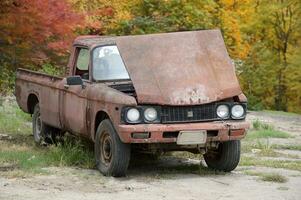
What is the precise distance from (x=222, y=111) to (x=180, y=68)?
30.5 inches

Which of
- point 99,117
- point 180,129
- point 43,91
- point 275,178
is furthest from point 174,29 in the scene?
point 180,129

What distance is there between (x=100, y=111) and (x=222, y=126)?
1611 millimetres

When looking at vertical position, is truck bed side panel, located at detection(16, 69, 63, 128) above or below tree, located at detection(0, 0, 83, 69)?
below

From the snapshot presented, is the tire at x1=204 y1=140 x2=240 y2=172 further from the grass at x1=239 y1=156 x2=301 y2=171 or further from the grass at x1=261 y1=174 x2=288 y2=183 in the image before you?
the grass at x1=239 y1=156 x2=301 y2=171

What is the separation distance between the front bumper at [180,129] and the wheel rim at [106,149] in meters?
0.47

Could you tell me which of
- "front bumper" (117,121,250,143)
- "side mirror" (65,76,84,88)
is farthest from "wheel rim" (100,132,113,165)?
"side mirror" (65,76,84,88)

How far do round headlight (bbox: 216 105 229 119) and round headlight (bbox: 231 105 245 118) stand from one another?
87 mm

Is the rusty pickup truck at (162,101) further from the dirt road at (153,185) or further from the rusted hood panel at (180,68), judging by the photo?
the dirt road at (153,185)

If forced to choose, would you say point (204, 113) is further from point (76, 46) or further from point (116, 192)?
point (76, 46)

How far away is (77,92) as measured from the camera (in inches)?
358

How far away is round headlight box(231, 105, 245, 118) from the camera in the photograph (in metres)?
8.38

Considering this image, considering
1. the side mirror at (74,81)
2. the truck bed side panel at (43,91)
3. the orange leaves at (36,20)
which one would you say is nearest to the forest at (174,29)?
the orange leaves at (36,20)

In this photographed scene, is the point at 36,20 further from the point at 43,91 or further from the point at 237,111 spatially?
the point at 237,111

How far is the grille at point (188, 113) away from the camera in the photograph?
8023mm
